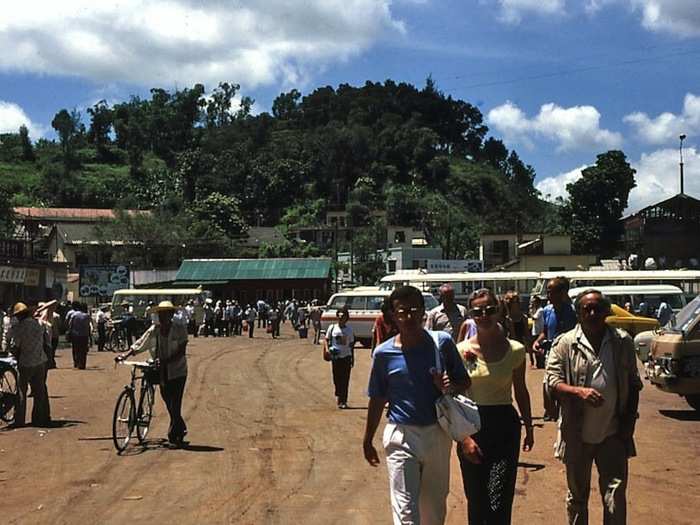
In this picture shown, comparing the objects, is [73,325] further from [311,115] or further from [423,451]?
[311,115]

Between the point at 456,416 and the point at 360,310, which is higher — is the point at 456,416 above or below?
above

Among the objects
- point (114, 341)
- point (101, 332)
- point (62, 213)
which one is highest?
point (62, 213)

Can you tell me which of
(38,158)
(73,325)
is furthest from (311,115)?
(73,325)

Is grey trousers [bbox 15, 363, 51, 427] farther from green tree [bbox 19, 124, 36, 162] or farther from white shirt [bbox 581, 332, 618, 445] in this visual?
green tree [bbox 19, 124, 36, 162]

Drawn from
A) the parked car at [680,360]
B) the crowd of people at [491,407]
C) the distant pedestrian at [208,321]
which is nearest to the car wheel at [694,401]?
the parked car at [680,360]

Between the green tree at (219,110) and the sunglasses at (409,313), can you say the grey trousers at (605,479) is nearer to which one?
the sunglasses at (409,313)

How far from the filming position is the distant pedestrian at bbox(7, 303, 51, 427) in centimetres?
1256

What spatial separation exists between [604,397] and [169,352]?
20.5 ft

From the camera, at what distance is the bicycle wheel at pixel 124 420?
33.8 feet

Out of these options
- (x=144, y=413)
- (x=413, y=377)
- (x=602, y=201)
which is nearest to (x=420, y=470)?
(x=413, y=377)

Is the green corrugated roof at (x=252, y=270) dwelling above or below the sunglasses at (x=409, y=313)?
below

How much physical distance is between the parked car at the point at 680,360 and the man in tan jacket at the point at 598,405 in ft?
23.7

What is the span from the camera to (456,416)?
500 cm

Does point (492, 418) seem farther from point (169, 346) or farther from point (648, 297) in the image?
point (648, 297)
